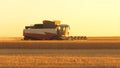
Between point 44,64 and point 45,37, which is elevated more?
point 44,64

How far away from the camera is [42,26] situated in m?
11.7

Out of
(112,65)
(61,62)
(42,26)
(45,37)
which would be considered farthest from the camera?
(42,26)

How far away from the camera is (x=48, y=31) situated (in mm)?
11109

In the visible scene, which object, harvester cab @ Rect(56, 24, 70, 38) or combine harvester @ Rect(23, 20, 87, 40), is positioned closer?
combine harvester @ Rect(23, 20, 87, 40)

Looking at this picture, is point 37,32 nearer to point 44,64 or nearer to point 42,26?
point 42,26

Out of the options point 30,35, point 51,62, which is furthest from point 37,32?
point 51,62

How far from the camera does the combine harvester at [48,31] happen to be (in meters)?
10.9

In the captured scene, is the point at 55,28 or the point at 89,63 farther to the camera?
the point at 55,28

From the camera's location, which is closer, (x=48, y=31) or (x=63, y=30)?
(x=48, y=31)

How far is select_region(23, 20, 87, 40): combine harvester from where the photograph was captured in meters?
10.9

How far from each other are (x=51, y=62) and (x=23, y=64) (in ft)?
1.17

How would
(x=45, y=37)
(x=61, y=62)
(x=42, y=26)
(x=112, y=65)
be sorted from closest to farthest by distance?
1. (x=112, y=65)
2. (x=61, y=62)
3. (x=45, y=37)
4. (x=42, y=26)

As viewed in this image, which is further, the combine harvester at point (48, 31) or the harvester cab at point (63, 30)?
the harvester cab at point (63, 30)

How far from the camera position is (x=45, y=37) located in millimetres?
10742
